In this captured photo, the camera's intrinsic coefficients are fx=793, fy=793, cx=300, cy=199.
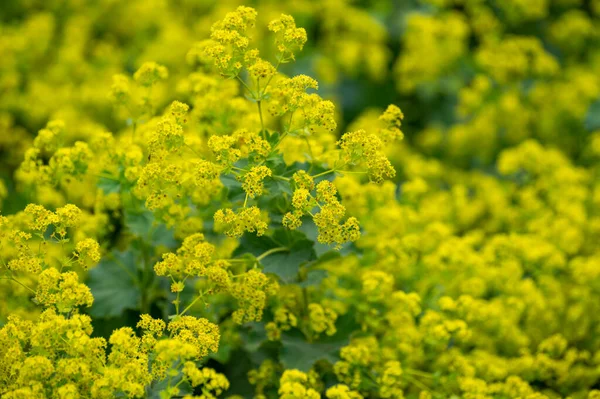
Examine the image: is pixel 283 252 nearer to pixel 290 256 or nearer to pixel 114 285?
pixel 290 256

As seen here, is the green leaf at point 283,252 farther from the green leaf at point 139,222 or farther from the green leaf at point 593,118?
the green leaf at point 593,118

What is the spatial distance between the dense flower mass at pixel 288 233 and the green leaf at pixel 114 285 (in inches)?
0.4

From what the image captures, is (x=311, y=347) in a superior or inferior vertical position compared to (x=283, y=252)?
inferior

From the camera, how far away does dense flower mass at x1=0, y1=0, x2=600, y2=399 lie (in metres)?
2.84

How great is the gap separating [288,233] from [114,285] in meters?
1.04

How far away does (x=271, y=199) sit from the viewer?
10.4 ft

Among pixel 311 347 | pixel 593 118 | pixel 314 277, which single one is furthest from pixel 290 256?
pixel 593 118

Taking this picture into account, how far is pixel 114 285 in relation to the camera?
12.5 feet

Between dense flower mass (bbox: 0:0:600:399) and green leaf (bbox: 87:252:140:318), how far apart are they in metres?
0.01

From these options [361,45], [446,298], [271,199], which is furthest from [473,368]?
[361,45]

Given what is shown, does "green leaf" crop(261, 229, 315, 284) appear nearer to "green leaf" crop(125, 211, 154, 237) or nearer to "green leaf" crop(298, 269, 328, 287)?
"green leaf" crop(298, 269, 328, 287)

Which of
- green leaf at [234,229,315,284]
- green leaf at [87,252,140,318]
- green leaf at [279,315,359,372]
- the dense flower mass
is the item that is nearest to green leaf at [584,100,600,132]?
the dense flower mass

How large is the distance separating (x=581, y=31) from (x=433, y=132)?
1.50 meters

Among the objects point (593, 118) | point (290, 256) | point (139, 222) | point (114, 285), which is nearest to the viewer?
point (290, 256)
